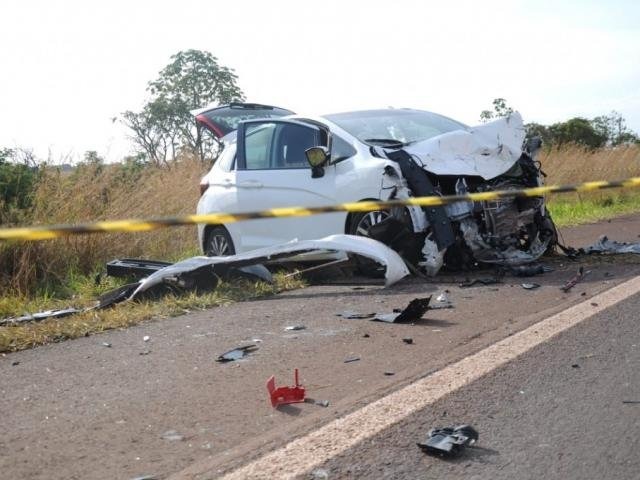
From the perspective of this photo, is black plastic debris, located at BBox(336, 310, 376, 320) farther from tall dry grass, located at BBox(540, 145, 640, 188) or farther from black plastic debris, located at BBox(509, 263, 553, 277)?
tall dry grass, located at BBox(540, 145, 640, 188)

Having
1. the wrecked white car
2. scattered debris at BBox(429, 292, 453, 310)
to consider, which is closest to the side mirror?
the wrecked white car

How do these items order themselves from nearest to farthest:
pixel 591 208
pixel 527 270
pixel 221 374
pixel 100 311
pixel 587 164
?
pixel 221 374 → pixel 100 311 → pixel 527 270 → pixel 591 208 → pixel 587 164

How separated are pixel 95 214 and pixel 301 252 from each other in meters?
3.97

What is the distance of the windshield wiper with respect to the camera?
26.3ft

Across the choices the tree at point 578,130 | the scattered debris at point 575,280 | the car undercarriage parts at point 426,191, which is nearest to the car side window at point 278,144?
the car undercarriage parts at point 426,191

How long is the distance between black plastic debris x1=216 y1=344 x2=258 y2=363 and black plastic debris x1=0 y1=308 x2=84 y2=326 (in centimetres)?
228

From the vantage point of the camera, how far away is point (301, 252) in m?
7.58

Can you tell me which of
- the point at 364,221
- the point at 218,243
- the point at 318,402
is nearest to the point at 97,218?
the point at 218,243

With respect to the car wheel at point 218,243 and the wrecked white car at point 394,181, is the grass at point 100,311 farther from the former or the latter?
the car wheel at point 218,243

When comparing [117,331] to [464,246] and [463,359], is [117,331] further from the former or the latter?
[464,246]

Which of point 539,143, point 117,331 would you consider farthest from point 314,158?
point 117,331

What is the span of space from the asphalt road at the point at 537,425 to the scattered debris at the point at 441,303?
1.50 meters

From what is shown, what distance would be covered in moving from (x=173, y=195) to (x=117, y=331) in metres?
6.08

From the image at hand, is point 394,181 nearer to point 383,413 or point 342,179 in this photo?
point 342,179
